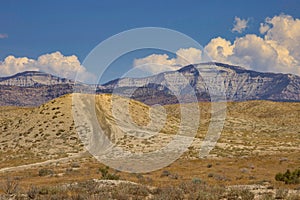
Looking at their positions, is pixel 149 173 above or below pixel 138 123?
below

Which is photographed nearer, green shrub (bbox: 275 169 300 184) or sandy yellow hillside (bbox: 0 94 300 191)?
green shrub (bbox: 275 169 300 184)

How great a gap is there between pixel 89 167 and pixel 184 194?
20.0 m

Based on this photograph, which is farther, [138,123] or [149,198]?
[138,123]

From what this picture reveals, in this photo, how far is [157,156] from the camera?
138 ft

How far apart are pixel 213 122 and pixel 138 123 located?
39063 mm

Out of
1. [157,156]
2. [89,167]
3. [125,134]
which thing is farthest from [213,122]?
[89,167]

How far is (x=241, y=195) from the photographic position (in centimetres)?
1622

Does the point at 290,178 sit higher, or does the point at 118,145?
the point at 118,145

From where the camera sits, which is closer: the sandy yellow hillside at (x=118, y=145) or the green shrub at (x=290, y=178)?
the green shrub at (x=290, y=178)

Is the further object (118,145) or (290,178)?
(118,145)

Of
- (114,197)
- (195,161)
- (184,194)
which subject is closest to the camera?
(114,197)

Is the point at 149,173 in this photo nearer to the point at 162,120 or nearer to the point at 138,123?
the point at 138,123

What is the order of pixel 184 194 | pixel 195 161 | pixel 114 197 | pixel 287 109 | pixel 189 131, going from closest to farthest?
pixel 114 197 < pixel 184 194 < pixel 195 161 < pixel 189 131 < pixel 287 109

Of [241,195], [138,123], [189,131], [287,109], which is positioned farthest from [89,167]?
[287,109]
